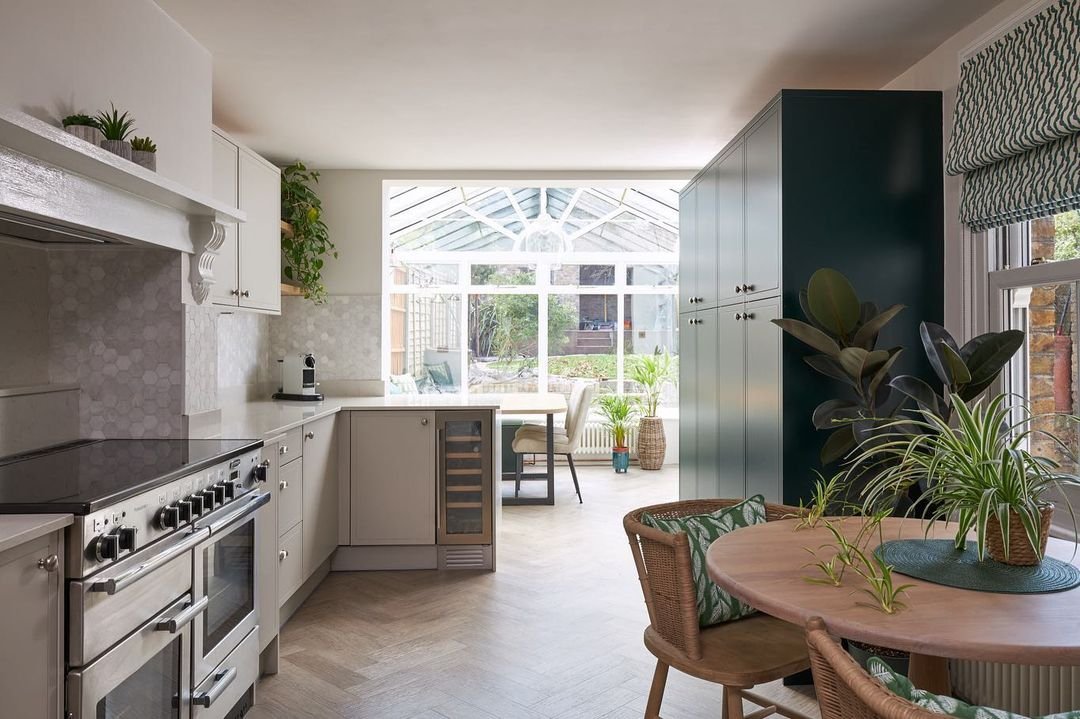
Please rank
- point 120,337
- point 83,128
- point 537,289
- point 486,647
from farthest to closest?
point 537,289
point 486,647
point 120,337
point 83,128

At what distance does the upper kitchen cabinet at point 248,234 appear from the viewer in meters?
3.50

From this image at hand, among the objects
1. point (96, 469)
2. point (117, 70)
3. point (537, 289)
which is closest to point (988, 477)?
point (96, 469)

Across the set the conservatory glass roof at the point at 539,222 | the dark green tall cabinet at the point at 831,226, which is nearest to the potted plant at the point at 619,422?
the conservatory glass roof at the point at 539,222

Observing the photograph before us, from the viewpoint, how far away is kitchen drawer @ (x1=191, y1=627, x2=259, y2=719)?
6.96ft

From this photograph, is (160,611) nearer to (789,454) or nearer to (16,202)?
(16,202)

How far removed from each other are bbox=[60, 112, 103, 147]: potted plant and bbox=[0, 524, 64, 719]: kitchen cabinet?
114 cm

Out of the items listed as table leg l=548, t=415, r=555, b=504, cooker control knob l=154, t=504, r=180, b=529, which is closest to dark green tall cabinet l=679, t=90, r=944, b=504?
cooker control knob l=154, t=504, r=180, b=529

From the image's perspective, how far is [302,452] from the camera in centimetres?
346

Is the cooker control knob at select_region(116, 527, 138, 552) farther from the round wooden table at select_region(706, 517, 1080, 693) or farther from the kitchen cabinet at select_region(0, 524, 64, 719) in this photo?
the round wooden table at select_region(706, 517, 1080, 693)

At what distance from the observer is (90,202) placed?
6.86ft

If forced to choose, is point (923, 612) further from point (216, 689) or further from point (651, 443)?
point (651, 443)

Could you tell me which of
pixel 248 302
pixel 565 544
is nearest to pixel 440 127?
pixel 248 302

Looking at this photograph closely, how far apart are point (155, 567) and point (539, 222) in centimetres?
624

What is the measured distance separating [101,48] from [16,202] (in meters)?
0.79
